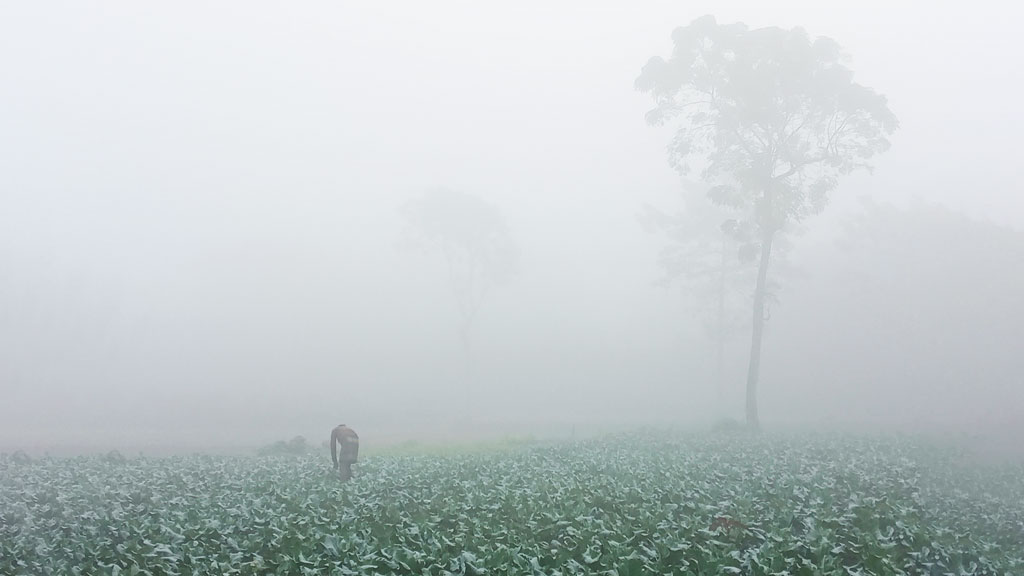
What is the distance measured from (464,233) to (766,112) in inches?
1362

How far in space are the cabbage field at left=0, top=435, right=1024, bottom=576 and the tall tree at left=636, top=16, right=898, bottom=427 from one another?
17.0 metres

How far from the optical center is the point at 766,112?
32.4m

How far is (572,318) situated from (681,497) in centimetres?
8828

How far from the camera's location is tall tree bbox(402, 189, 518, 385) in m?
62.8

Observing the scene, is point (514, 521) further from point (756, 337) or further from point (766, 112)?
point (766, 112)

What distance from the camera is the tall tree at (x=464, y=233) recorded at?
62.8 metres

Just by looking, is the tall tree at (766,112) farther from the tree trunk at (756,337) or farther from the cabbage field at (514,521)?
the cabbage field at (514,521)

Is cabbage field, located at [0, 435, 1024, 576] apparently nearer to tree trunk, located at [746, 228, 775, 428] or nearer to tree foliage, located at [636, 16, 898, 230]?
tree trunk, located at [746, 228, 775, 428]

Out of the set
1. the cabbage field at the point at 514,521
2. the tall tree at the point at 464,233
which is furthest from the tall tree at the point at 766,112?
the tall tree at the point at 464,233

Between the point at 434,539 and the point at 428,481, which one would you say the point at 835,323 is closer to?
the point at 428,481

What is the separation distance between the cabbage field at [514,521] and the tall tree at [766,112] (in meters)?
17.0

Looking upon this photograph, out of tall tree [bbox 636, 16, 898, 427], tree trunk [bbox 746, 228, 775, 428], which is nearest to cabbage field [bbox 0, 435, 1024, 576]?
tree trunk [bbox 746, 228, 775, 428]

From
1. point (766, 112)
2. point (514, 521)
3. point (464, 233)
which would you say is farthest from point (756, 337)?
point (464, 233)

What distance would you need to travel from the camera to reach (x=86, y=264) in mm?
108312
